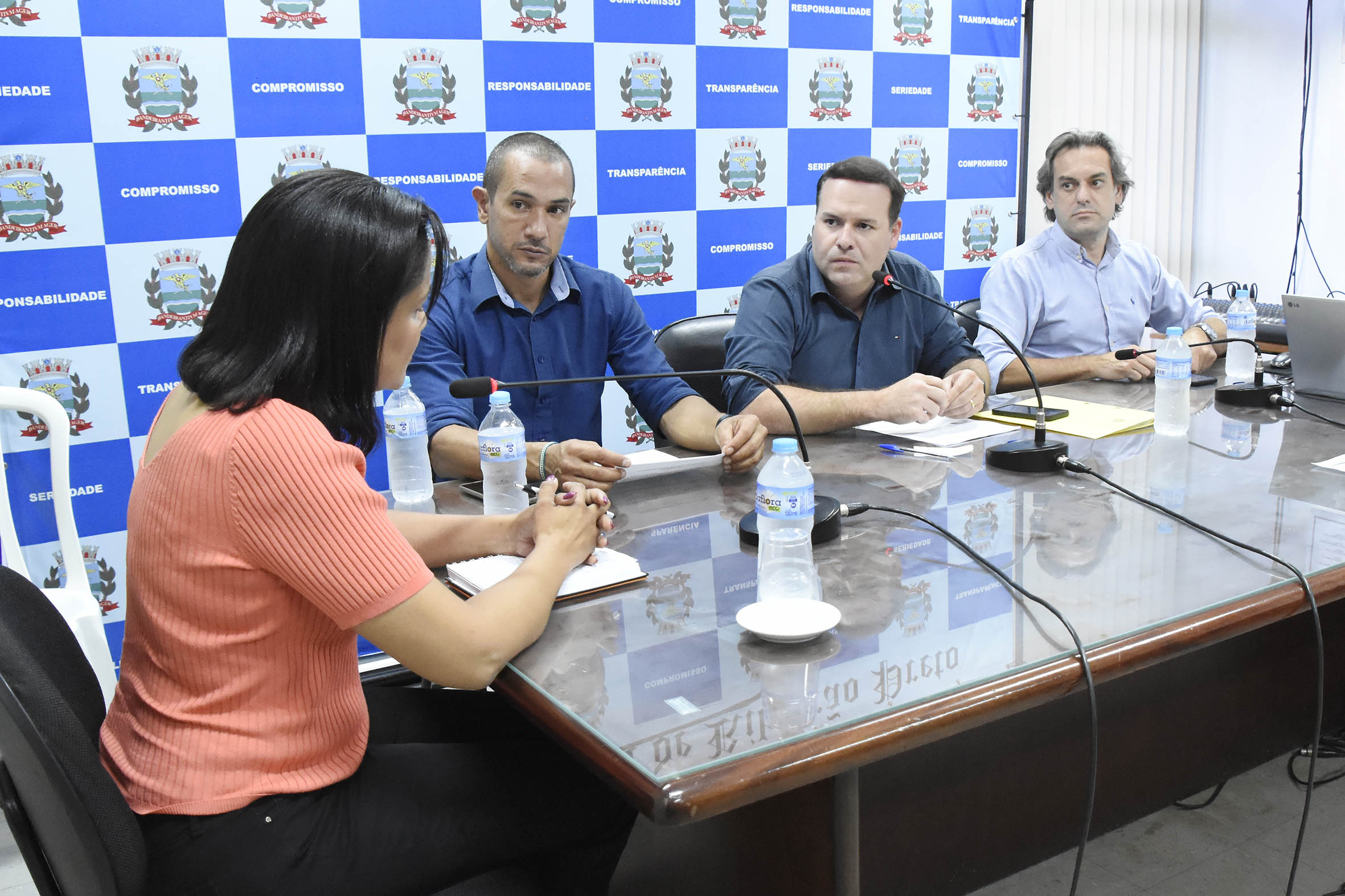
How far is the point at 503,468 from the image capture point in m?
1.64

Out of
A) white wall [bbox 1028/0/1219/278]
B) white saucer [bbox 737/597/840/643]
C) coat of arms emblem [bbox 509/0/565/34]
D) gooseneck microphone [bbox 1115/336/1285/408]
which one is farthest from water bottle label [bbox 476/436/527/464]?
white wall [bbox 1028/0/1219/278]

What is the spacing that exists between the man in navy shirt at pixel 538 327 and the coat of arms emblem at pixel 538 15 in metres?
0.94

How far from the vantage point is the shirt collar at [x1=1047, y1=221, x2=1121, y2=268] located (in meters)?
2.98

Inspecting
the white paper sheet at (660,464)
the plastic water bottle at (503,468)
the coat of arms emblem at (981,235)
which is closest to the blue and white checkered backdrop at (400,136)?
the coat of arms emblem at (981,235)

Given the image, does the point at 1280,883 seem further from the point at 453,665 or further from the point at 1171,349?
the point at 453,665

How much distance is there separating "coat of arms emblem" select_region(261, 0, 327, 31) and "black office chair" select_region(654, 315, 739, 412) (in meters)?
1.30

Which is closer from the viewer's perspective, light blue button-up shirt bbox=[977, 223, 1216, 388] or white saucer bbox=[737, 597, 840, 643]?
white saucer bbox=[737, 597, 840, 643]

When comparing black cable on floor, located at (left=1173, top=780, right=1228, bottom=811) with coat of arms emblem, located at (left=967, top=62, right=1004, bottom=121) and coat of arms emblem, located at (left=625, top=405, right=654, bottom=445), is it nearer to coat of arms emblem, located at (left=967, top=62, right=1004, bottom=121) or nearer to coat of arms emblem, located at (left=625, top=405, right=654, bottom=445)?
coat of arms emblem, located at (left=625, top=405, right=654, bottom=445)

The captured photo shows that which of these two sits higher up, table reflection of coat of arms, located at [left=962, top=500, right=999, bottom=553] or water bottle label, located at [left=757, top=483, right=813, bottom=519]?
water bottle label, located at [left=757, top=483, right=813, bottom=519]

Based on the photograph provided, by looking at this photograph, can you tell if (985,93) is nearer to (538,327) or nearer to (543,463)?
(538,327)

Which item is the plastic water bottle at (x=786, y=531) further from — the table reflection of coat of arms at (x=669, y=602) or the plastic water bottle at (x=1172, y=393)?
the plastic water bottle at (x=1172, y=393)

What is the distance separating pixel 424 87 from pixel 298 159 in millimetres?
412

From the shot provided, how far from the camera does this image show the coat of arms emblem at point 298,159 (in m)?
2.79

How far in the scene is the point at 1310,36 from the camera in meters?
4.17
